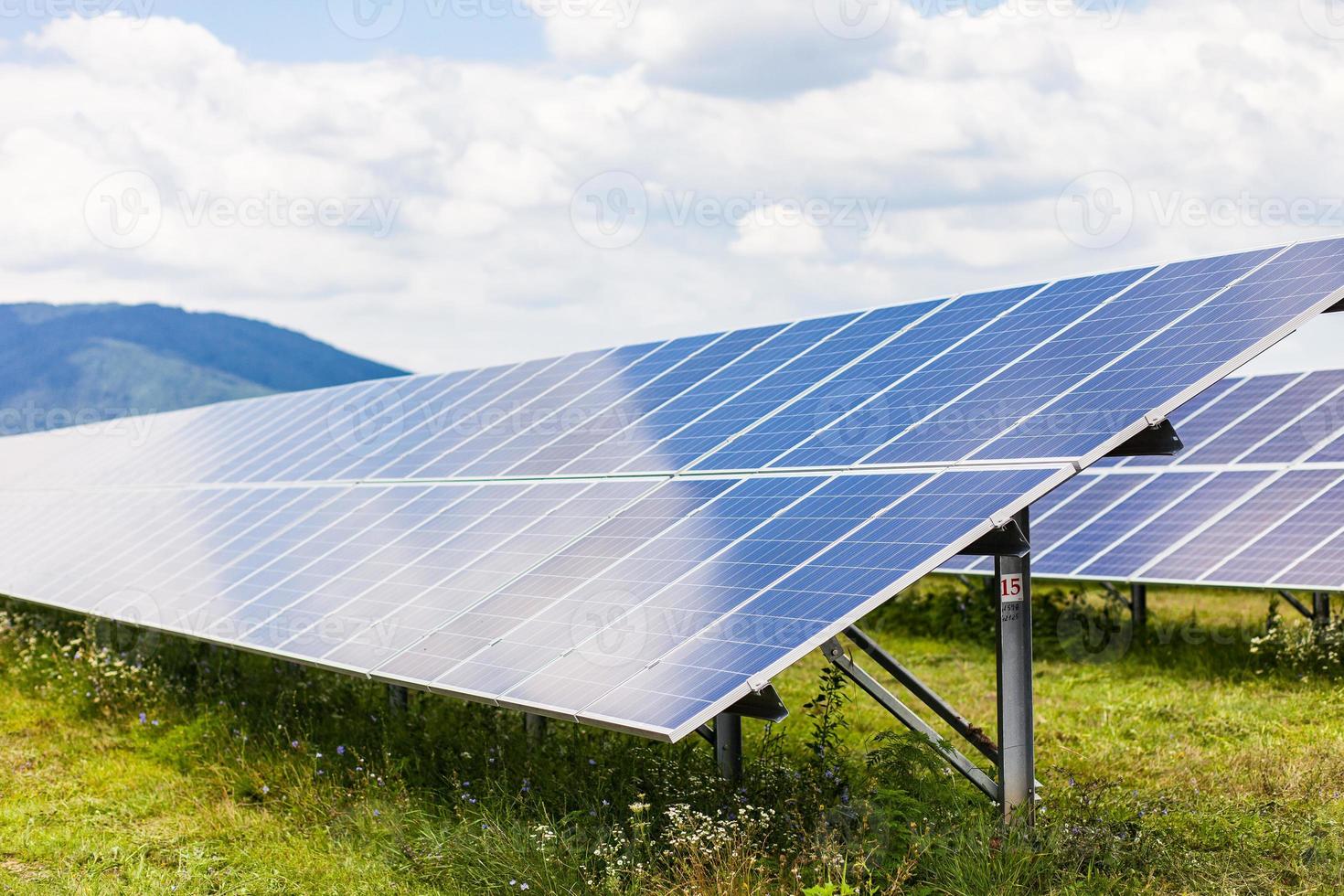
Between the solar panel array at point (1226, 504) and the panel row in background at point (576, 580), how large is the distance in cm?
838

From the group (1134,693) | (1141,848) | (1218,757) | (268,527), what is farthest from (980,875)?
(268,527)

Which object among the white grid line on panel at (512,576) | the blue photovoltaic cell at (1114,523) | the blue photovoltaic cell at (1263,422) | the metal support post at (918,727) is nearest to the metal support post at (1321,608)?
the blue photovoltaic cell at (1114,523)

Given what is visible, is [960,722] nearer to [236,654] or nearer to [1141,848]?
[1141,848]

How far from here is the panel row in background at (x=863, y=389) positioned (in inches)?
363

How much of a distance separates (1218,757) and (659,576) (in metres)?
6.74

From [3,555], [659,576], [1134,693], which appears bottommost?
[1134,693]

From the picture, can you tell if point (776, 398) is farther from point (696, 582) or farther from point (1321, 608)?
point (1321, 608)

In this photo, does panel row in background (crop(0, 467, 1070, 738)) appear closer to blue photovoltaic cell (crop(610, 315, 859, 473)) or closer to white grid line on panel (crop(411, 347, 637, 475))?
blue photovoltaic cell (crop(610, 315, 859, 473))

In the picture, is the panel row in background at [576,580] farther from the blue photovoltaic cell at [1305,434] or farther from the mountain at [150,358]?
the mountain at [150,358]

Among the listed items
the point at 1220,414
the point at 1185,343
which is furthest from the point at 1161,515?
the point at 1185,343

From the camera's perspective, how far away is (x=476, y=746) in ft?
36.3

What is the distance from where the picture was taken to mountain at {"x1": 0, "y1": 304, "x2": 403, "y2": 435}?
421 ft

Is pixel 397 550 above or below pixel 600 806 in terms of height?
above

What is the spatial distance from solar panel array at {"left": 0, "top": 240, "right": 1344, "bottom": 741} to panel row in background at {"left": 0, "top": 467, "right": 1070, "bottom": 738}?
3 centimetres
